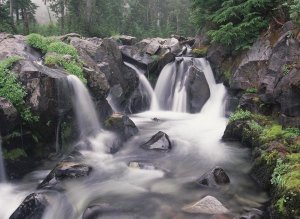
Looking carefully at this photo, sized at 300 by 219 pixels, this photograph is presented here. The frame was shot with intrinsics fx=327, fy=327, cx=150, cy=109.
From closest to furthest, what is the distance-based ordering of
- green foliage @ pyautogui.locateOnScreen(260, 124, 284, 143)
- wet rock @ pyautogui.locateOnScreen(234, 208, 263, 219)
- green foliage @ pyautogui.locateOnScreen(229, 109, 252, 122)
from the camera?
wet rock @ pyautogui.locateOnScreen(234, 208, 263, 219)
green foliage @ pyautogui.locateOnScreen(260, 124, 284, 143)
green foliage @ pyautogui.locateOnScreen(229, 109, 252, 122)

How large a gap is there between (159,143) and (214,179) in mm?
3785

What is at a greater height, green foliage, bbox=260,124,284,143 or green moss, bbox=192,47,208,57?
green moss, bbox=192,47,208,57

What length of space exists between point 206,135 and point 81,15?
26.9 meters

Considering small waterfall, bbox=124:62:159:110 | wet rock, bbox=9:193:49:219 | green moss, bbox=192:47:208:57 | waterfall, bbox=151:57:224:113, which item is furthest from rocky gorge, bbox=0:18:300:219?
green moss, bbox=192:47:208:57

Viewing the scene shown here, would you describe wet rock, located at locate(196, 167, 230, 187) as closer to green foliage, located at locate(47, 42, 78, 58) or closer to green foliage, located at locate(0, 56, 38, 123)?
green foliage, located at locate(0, 56, 38, 123)

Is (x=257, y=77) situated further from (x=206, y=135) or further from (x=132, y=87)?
(x=132, y=87)

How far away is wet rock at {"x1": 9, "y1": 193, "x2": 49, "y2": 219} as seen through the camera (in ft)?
25.4

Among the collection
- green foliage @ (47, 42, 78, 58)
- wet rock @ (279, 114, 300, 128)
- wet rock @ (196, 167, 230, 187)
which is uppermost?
green foliage @ (47, 42, 78, 58)

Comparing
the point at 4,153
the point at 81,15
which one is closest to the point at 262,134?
the point at 4,153

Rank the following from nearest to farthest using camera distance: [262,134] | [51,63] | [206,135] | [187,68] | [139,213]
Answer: [139,213] < [262,134] < [51,63] < [206,135] < [187,68]

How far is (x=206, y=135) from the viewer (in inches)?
574

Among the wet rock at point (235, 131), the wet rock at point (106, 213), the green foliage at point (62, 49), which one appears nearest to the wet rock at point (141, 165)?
the wet rock at point (106, 213)

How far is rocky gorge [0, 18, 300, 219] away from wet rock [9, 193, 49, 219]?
2cm

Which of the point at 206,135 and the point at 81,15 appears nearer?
the point at 206,135
